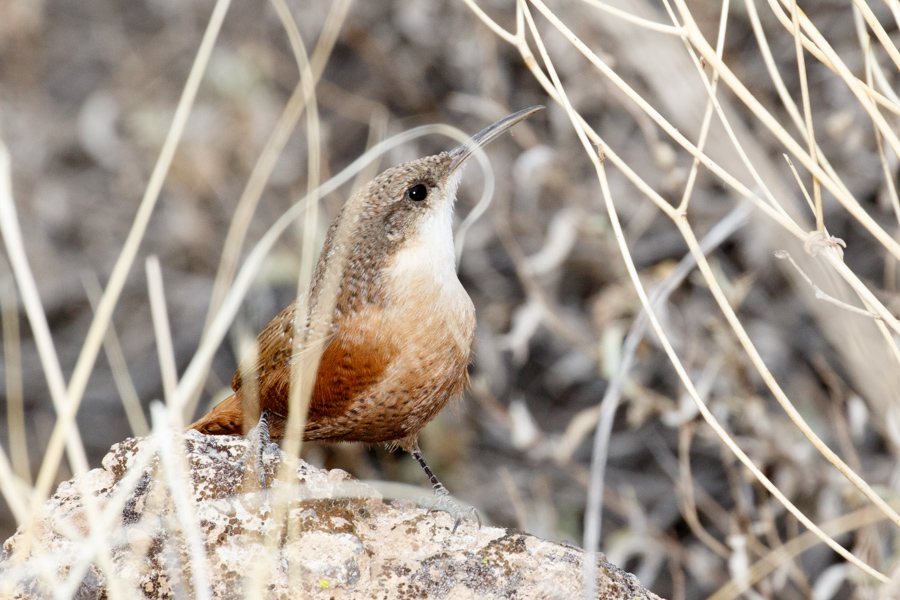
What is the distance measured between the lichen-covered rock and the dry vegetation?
0.91 m

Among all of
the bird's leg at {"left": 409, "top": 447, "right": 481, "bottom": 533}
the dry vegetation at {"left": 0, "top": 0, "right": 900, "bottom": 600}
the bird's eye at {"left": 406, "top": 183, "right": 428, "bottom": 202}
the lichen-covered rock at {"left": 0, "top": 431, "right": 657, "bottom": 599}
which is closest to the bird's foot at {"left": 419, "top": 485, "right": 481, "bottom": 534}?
the bird's leg at {"left": 409, "top": 447, "right": 481, "bottom": 533}

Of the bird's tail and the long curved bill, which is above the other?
the long curved bill

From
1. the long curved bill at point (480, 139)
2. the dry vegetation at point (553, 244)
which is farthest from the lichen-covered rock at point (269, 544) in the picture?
the long curved bill at point (480, 139)

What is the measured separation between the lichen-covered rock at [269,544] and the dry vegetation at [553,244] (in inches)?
36.0

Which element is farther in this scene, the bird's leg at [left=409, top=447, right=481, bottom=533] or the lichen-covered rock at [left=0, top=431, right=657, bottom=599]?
the bird's leg at [left=409, top=447, right=481, bottom=533]

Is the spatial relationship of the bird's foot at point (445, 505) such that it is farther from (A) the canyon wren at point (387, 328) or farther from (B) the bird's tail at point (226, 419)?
(B) the bird's tail at point (226, 419)

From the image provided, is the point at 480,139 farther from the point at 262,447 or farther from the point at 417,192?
the point at 262,447

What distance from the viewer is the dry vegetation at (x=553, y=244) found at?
12.6ft

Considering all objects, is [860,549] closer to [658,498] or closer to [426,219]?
[658,498]

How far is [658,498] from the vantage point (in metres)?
A: 5.00

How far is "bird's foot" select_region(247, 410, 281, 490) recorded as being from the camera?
7.57 feet

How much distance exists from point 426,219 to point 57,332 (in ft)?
13.8

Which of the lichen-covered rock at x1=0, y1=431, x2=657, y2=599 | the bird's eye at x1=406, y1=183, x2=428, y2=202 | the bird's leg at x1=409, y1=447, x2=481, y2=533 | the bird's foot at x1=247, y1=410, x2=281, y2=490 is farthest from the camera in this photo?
the bird's eye at x1=406, y1=183, x2=428, y2=202

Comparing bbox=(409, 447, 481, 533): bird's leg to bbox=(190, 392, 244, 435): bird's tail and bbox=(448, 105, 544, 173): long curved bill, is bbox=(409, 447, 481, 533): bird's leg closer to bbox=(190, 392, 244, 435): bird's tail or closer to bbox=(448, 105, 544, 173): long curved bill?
bbox=(190, 392, 244, 435): bird's tail
